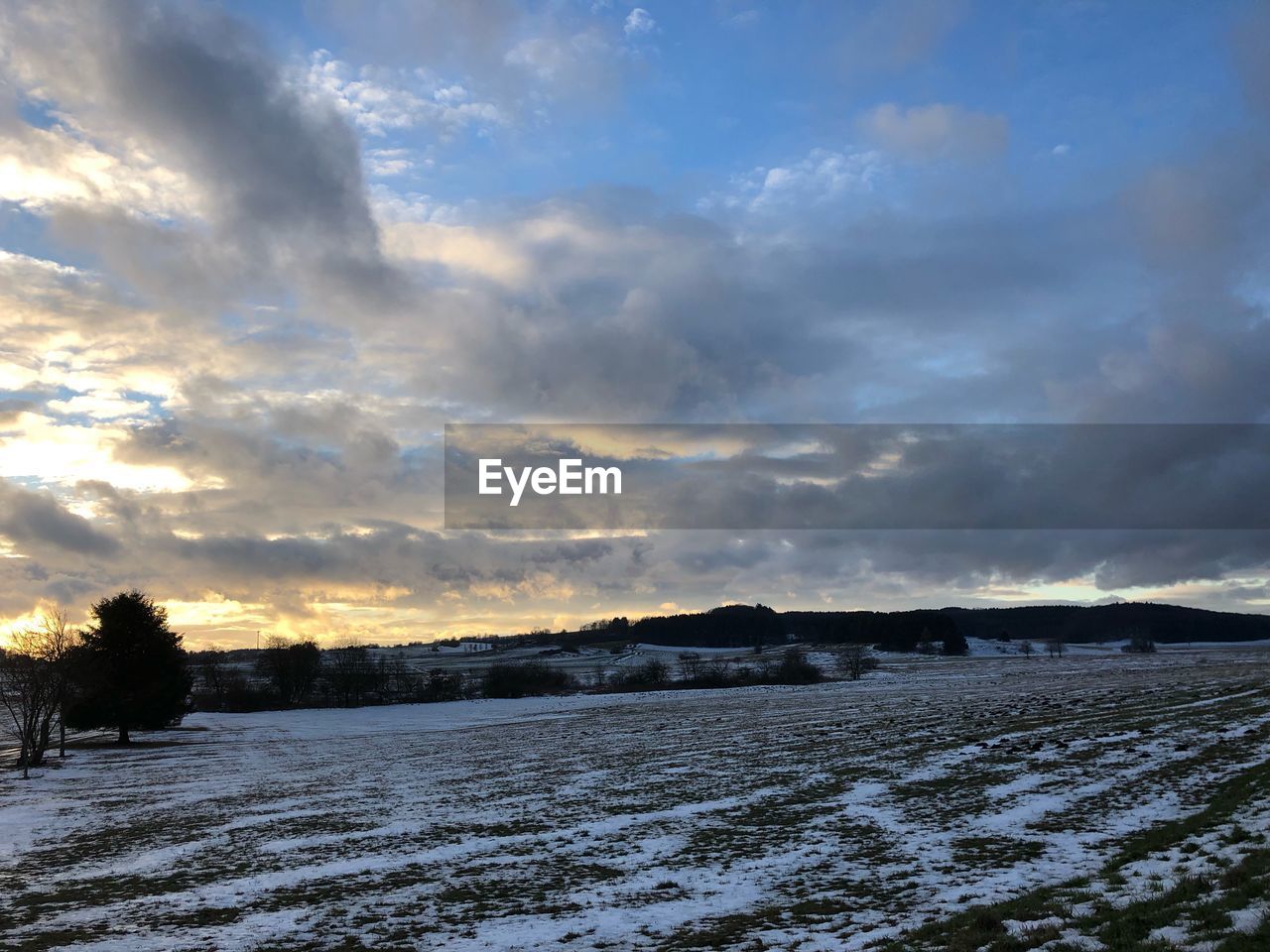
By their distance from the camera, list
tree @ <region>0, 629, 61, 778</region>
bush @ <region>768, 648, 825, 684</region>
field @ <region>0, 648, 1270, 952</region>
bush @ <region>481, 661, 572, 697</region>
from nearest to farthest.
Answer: field @ <region>0, 648, 1270, 952</region>, tree @ <region>0, 629, 61, 778</region>, bush @ <region>481, 661, 572, 697</region>, bush @ <region>768, 648, 825, 684</region>

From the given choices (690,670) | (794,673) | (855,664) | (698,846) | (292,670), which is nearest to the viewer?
(698,846)

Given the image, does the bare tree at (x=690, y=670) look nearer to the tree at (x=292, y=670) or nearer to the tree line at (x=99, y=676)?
the tree at (x=292, y=670)

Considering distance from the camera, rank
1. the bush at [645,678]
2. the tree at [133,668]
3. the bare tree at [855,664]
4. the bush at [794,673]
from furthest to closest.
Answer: the bare tree at [855,664], the bush at [794,673], the bush at [645,678], the tree at [133,668]

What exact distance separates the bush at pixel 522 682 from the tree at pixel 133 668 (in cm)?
5309

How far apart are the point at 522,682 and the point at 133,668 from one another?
2490 inches

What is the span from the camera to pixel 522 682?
11956 centimetres

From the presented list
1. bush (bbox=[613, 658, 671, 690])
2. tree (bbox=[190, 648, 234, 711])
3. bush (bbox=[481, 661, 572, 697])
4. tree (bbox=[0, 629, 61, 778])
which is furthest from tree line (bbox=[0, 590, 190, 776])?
bush (bbox=[613, 658, 671, 690])

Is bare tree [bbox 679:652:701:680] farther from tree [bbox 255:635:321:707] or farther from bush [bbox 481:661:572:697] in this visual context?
tree [bbox 255:635:321:707]

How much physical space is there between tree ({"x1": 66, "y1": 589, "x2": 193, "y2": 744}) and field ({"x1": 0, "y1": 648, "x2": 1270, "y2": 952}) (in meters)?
20.6

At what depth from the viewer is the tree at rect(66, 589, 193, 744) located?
192 ft

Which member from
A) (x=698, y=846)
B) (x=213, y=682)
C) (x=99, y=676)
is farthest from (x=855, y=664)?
(x=698, y=846)

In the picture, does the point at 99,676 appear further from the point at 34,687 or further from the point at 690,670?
the point at 690,670

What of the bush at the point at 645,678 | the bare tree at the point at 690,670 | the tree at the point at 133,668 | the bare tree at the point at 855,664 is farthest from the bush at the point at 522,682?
the tree at the point at 133,668

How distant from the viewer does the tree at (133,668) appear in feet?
192
